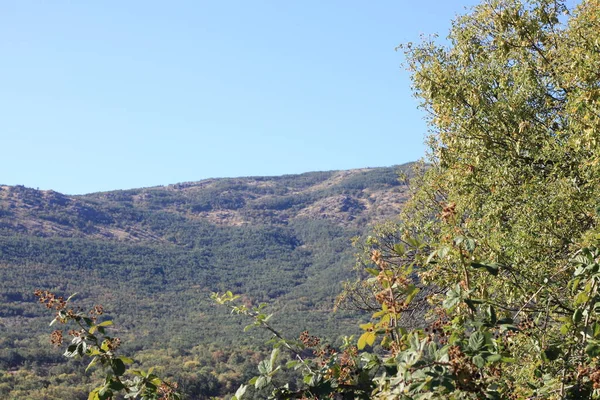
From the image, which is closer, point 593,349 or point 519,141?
point 593,349

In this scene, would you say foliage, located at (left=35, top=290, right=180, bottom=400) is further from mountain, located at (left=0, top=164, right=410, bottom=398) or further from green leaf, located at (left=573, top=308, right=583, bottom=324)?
mountain, located at (left=0, top=164, right=410, bottom=398)

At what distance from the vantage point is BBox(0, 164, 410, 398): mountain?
6738 centimetres

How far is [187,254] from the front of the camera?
123500 mm

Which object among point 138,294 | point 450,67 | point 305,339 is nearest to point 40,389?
point 450,67

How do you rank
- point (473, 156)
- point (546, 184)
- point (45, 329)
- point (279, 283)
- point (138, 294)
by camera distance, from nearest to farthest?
point (546, 184), point (473, 156), point (45, 329), point (138, 294), point (279, 283)

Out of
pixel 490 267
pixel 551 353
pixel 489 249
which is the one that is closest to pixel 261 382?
pixel 490 267

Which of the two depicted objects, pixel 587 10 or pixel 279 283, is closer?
pixel 587 10

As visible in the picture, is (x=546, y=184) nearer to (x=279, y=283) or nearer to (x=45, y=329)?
(x=45, y=329)

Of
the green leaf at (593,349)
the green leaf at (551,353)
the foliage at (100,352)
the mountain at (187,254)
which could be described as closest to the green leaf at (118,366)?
the foliage at (100,352)

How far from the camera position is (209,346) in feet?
190

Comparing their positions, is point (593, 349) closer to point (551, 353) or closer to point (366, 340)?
point (551, 353)

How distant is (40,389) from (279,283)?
71.6 metres

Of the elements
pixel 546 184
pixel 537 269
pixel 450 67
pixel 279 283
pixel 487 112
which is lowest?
pixel 279 283

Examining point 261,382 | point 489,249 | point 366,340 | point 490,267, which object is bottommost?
point 489,249
